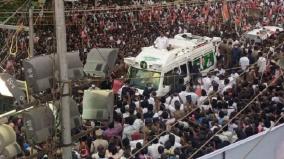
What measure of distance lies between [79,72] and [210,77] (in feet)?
25.4

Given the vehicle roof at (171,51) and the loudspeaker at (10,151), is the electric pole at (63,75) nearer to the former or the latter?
the loudspeaker at (10,151)

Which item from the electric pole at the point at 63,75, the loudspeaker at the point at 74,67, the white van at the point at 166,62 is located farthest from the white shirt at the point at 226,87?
the electric pole at the point at 63,75

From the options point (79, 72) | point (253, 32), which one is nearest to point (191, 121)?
point (79, 72)

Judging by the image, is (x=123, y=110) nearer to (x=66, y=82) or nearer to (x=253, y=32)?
(x=66, y=82)

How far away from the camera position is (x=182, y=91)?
13.5 metres

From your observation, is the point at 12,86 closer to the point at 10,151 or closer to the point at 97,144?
the point at 10,151

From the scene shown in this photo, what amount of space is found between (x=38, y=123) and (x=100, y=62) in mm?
1328

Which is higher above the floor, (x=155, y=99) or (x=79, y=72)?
(x=79, y=72)

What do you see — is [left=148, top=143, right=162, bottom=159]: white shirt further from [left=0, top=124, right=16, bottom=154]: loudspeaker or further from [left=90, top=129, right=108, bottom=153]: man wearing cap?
[left=0, top=124, right=16, bottom=154]: loudspeaker

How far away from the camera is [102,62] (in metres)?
7.51

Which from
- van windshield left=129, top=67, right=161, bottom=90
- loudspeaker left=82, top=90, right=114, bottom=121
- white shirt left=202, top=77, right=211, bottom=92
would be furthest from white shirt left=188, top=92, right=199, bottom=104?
loudspeaker left=82, top=90, right=114, bottom=121

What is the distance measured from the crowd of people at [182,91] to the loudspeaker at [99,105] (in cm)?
83

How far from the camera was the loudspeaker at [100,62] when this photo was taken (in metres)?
7.50

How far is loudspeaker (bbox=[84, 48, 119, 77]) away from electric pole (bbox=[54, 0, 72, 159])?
667 millimetres
